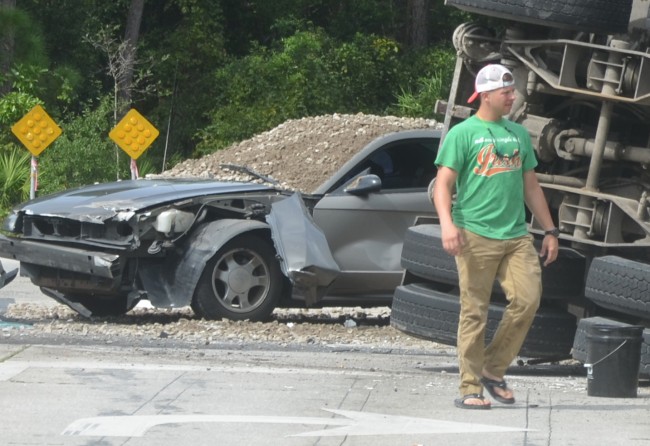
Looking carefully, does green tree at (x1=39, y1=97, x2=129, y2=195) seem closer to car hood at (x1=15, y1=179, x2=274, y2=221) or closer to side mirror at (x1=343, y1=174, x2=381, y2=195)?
car hood at (x1=15, y1=179, x2=274, y2=221)

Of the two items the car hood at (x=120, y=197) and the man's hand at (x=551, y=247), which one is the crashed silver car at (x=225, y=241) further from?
the man's hand at (x=551, y=247)

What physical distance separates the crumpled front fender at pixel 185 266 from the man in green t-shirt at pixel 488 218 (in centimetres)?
353

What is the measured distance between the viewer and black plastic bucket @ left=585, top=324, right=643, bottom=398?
24.7 feet

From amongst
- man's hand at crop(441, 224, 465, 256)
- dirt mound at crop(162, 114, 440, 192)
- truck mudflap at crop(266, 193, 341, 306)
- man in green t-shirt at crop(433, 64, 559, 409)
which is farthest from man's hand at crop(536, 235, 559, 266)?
dirt mound at crop(162, 114, 440, 192)

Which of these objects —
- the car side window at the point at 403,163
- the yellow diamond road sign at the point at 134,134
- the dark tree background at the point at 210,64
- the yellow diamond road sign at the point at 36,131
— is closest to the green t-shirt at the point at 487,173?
the car side window at the point at 403,163

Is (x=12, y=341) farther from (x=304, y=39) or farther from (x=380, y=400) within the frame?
(x=304, y=39)

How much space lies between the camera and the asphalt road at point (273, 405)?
253 inches

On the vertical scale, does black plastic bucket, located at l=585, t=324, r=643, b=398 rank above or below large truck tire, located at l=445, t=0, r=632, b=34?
below

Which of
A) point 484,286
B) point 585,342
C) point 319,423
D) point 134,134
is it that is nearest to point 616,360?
point 585,342

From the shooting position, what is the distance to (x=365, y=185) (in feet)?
36.7

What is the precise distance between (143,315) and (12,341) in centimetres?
229

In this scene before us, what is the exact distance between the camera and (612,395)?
7.55m

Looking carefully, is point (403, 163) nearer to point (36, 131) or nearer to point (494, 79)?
point (494, 79)

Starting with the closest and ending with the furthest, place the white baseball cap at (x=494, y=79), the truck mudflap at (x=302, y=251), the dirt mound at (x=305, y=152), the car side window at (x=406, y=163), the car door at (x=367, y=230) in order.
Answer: the white baseball cap at (x=494, y=79) < the truck mudflap at (x=302, y=251) < the car door at (x=367, y=230) < the car side window at (x=406, y=163) < the dirt mound at (x=305, y=152)
